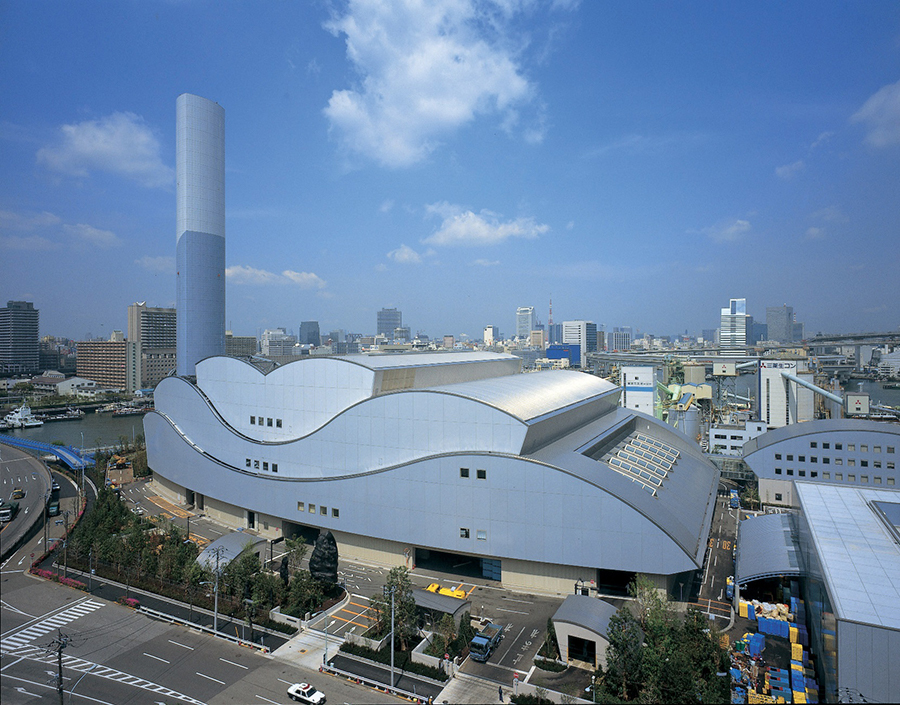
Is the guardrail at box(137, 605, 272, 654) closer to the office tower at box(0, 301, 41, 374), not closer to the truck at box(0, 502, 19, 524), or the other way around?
the truck at box(0, 502, 19, 524)

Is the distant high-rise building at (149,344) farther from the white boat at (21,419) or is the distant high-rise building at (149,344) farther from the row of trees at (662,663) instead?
the row of trees at (662,663)

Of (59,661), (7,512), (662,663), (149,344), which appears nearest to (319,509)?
(59,661)

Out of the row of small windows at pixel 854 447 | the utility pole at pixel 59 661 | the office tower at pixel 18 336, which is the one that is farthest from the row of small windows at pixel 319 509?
the row of small windows at pixel 854 447

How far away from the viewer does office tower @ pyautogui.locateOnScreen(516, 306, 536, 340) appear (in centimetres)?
18291

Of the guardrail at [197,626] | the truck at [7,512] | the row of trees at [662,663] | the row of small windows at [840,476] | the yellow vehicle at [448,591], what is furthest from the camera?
the row of small windows at [840,476]

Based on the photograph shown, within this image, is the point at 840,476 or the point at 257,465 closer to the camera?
the point at 257,465

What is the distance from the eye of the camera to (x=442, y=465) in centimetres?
1778

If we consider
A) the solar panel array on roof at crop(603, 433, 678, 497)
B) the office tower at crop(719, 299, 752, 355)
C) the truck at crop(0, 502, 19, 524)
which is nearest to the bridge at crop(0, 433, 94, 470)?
the truck at crop(0, 502, 19, 524)

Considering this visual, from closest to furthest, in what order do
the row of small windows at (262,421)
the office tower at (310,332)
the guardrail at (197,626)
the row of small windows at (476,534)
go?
the guardrail at (197,626), the row of small windows at (476,534), the row of small windows at (262,421), the office tower at (310,332)

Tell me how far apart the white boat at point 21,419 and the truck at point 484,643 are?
63.5m

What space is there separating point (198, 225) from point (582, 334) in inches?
5017

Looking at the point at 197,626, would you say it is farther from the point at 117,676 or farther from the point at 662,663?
the point at 662,663

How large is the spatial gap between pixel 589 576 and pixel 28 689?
541 inches

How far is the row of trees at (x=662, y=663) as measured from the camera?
1048 centimetres
